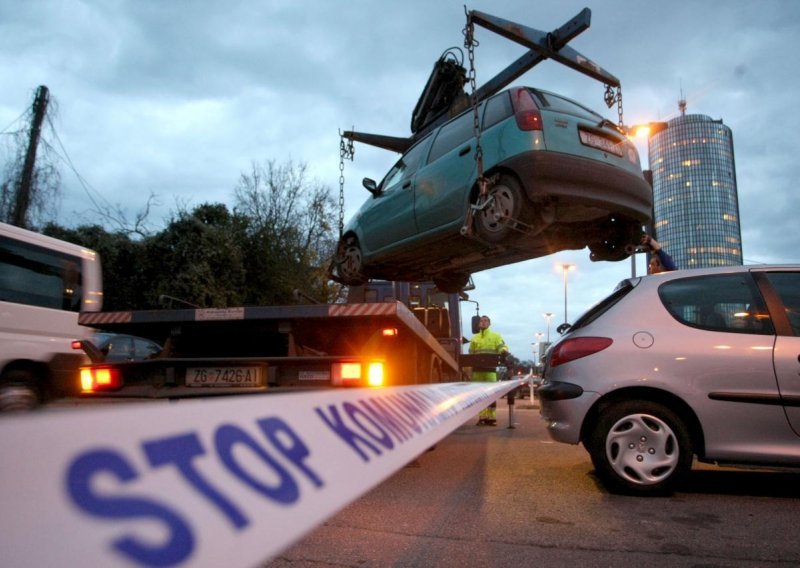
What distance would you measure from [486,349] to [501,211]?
479 cm

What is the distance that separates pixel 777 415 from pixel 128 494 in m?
4.39

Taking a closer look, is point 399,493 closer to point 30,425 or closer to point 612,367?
point 612,367

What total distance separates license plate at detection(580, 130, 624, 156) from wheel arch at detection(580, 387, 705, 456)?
2.42m

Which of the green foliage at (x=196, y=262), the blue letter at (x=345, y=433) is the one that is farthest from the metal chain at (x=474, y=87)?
the green foliage at (x=196, y=262)

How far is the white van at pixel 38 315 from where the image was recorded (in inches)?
268

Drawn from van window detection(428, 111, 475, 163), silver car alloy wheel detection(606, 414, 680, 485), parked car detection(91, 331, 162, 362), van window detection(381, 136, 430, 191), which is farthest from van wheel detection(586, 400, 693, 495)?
parked car detection(91, 331, 162, 362)

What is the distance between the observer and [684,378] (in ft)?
13.1

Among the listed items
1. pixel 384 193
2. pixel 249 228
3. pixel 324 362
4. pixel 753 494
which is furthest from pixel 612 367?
pixel 249 228

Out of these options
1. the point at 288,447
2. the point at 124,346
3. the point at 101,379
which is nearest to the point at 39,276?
the point at 124,346

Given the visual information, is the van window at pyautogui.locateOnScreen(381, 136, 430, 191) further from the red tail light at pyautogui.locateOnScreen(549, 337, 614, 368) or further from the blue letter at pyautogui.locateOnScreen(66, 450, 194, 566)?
the blue letter at pyautogui.locateOnScreen(66, 450, 194, 566)

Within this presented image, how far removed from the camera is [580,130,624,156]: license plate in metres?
5.36

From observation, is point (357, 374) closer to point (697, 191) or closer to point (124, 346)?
point (124, 346)

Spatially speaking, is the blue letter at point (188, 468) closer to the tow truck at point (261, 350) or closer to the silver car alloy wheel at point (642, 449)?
the tow truck at point (261, 350)

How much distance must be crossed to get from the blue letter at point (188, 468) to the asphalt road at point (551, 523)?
7.65 feet
